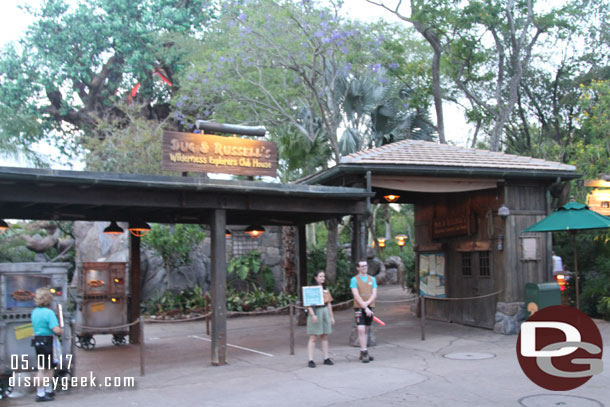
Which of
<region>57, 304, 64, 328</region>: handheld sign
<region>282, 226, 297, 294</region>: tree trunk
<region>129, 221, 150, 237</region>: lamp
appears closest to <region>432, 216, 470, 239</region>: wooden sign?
<region>282, 226, 297, 294</region>: tree trunk

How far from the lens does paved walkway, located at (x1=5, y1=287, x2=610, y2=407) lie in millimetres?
7469

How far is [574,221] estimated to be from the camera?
36.8 ft

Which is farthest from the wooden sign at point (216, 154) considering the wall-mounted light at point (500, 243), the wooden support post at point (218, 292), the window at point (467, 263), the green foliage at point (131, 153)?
the green foliage at point (131, 153)

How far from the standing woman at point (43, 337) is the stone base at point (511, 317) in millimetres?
9163

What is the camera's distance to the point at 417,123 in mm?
24203

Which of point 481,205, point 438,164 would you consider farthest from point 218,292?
point 481,205

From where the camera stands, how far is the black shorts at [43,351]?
7.87m

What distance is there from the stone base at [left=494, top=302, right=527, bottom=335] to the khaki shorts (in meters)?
5.00

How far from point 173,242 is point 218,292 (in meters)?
10.8

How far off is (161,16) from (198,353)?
23.6 metres

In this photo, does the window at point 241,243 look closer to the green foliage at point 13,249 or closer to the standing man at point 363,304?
the green foliage at point 13,249

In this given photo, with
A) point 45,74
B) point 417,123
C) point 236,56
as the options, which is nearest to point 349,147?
point 417,123

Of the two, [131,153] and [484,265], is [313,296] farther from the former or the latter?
[131,153]

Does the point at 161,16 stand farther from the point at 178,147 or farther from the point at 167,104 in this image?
the point at 178,147
